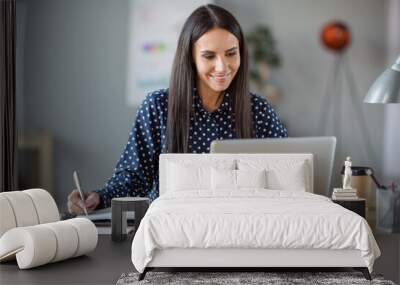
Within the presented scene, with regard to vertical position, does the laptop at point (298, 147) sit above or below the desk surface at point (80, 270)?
above

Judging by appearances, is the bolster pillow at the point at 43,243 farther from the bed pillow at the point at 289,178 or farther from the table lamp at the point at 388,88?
the table lamp at the point at 388,88

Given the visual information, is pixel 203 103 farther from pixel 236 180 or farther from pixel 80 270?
pixel 80 270

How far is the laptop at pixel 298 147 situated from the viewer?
14.3ft

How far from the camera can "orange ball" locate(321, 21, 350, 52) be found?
766cm

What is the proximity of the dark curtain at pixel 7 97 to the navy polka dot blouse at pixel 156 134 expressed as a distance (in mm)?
1283

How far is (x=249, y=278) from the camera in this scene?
3.52 m

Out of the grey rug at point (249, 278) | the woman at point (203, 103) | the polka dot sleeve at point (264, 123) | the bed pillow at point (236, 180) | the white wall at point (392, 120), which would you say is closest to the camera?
the grey rug at point (249, 278)

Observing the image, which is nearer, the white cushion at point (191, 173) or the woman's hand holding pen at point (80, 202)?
the white cushion at point (191, 173)

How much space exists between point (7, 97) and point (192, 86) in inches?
68.7

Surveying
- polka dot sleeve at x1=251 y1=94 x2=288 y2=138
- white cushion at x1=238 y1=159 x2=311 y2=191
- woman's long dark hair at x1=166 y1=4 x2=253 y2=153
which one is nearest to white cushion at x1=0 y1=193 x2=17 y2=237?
woman's long dark hair at x1=166 y1=4 x2=253 y2=153

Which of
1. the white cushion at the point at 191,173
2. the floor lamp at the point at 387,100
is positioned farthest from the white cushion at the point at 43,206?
the floor lamp at the point at 387,100

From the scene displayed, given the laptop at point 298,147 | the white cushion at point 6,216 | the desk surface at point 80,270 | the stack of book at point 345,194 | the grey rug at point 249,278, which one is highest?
the laptop at point 298,147

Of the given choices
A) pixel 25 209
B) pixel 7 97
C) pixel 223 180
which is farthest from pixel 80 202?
pixel 7 97

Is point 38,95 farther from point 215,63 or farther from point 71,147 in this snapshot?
point 215,63
